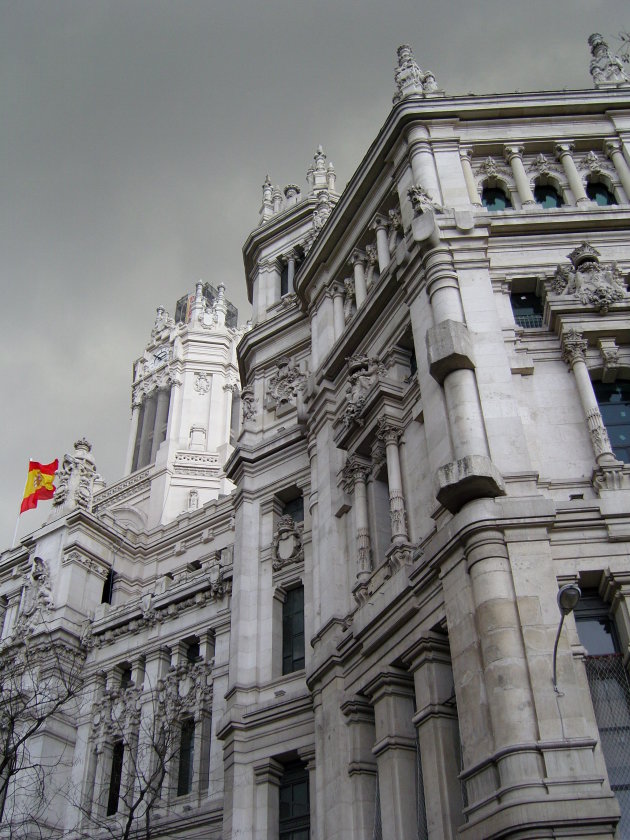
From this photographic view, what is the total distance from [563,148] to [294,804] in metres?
19.5

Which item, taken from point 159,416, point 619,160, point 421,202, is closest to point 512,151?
point 619,160

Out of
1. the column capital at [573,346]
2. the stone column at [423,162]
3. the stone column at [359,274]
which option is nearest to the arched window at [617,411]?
the column capital at [573,346]

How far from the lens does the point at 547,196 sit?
26906mm

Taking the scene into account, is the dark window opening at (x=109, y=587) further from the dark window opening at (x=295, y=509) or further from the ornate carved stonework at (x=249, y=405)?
the dark window opening at (x=295, y=509)

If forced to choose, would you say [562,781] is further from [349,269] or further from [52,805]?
[52,805]

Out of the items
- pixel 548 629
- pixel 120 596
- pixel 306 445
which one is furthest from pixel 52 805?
pixel 548 629

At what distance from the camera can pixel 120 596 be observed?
42.6 meters

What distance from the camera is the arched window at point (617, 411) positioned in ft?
67.7

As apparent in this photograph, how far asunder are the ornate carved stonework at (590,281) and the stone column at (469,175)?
125 inches

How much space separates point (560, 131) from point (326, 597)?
1518 cm

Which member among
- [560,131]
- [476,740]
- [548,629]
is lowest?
[476,740]

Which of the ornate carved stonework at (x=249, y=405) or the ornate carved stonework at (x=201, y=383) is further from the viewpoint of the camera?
the ornate carved stonework at (x=201, y=383)

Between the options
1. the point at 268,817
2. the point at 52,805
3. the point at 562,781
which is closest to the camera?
the point at 562,781

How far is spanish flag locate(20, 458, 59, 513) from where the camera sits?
51.1 meters
